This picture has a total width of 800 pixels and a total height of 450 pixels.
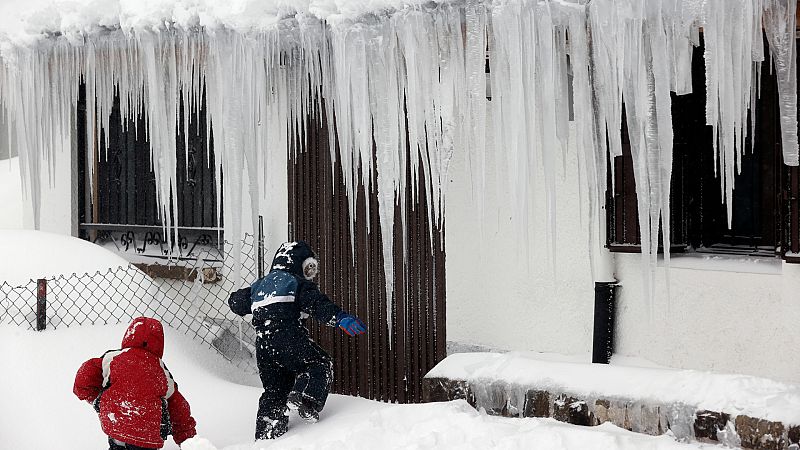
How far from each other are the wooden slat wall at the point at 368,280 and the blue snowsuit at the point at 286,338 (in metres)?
1.12

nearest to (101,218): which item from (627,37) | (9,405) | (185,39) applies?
(9,405)

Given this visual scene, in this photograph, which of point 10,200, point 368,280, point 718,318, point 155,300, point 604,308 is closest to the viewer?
point 718,318

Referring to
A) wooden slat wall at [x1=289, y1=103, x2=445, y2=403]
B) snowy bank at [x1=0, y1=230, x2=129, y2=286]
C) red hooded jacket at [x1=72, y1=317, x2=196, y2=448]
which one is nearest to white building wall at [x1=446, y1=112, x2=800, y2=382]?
wooden slat wall at [x1=289, y1=103, x2=445, y2=403]

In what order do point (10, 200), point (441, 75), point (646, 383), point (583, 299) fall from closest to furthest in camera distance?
point (646, 383)
point (441, 75)
point (583, 299)
point (10, 200)

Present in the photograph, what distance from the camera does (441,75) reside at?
15.9 feet

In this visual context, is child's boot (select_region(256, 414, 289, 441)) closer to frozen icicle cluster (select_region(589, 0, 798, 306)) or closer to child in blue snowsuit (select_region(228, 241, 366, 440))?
child in blue snowsuit (select_region(228, 241, 366, 440))

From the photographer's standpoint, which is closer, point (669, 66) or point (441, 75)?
point (669, 66)

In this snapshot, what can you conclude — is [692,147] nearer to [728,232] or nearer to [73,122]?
[728,232]

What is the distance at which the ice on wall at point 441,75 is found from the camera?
4.07 m

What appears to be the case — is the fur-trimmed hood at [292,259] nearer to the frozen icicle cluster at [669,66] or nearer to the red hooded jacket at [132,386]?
the red hooded jacket at [132,386]

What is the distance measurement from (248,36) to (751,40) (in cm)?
292

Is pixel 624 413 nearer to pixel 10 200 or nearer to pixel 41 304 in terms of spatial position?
pixel 41 304

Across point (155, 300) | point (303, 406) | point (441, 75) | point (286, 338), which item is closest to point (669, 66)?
point (441, 75)

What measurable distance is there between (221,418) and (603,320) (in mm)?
2862
